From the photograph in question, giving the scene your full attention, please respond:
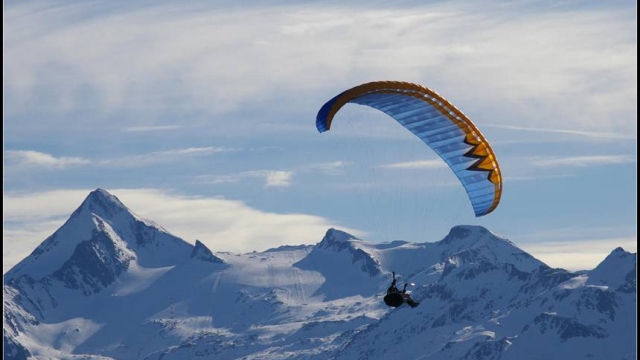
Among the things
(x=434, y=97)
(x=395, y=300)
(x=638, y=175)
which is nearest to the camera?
(x=395, y=300)

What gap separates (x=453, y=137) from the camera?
67562 millimetres

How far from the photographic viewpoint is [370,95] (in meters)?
65.5

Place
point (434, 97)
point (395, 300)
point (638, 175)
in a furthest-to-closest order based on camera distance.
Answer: point (638, 175) < point (434, 97) < point (395, 300)

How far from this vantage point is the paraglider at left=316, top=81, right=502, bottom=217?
66.7 m

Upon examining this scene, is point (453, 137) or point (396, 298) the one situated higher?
point (453, 137)

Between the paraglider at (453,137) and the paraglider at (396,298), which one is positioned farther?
the paraglider at (453,137)

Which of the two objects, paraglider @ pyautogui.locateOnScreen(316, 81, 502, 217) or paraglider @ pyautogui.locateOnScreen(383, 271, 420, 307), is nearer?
paraglider @ pyautogui.locateOnScreen(383, 271, 420, 307)

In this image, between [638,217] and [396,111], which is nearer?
[396,111]

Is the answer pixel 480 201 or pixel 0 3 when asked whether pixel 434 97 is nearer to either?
pixel 480 201

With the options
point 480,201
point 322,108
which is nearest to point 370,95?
point 322,108

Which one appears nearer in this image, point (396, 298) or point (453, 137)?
point (396, 298)

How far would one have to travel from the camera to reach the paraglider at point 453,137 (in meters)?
66.7

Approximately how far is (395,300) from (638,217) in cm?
1796

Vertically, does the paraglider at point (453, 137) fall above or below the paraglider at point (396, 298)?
Result: above
